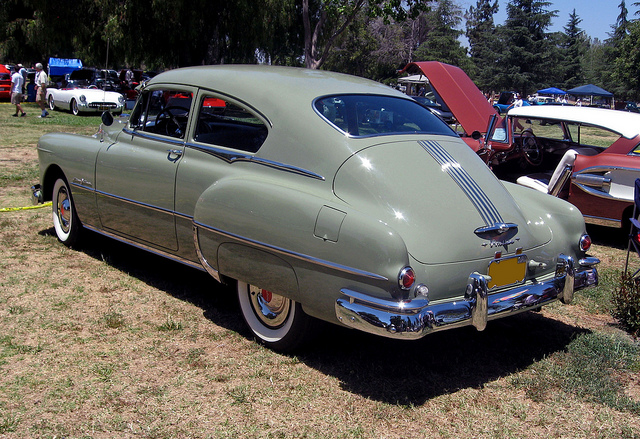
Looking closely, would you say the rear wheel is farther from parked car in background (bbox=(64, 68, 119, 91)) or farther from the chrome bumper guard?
the chrome bumper guard

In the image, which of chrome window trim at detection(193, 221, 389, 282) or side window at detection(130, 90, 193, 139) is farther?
side window at detection(130, 90, 193, 139)

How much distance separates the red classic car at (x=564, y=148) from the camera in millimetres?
6754

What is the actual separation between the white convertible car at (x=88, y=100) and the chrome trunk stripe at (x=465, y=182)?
708 inches

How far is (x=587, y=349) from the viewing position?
4.09m

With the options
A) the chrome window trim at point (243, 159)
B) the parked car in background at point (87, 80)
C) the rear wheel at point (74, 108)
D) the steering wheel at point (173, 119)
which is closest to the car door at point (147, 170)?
the steering wheel at point (173, 119)

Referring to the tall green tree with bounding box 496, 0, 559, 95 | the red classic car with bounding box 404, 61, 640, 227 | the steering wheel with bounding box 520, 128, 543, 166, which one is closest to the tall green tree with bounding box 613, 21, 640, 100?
the tall green tree with bounding box 496, 0, 559, 95

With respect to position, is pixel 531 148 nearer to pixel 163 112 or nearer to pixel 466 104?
pixel 466 104

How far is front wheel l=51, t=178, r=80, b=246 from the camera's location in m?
5.81

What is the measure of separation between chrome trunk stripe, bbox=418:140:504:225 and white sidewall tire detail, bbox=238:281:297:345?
128 cm

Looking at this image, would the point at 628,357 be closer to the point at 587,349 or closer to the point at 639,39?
the point at 587,349

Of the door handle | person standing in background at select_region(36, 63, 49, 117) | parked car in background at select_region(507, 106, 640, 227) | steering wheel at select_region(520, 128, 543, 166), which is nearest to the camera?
the door handle

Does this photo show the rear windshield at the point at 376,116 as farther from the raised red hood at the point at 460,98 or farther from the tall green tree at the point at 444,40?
the tall green tree at the point at 444,40

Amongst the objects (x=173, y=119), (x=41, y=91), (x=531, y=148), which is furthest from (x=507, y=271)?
(x=41, y=91)

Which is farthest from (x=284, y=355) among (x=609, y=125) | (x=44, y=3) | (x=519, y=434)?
(x=44, y=3)
